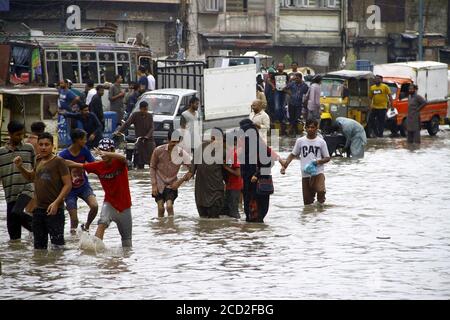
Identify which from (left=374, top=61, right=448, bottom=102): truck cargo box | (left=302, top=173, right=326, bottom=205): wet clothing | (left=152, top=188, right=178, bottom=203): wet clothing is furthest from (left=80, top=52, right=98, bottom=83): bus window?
(left=152, top=188, right=178, bottom=203): wet clothing

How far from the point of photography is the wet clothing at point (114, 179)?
13867 millimetres

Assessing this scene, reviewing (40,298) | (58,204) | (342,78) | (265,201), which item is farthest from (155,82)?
(40,298)

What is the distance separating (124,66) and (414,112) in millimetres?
8621

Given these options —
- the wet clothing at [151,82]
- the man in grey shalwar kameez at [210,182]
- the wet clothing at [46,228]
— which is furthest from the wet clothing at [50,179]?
the wet clothing at [151,82]

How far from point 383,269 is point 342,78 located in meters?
21.3

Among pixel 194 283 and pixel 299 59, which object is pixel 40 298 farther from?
pixel 299 59

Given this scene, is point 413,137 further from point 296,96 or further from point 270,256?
point 270,256

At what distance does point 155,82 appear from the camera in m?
34.0

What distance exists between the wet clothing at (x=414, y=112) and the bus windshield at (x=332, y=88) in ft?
8.22

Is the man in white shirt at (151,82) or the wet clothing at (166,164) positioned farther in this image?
the man in white shirt at (151,82)

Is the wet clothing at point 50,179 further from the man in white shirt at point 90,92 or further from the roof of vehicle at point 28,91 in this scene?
the man in white shirt at point 90,92

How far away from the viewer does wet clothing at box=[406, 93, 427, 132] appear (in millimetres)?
31359
